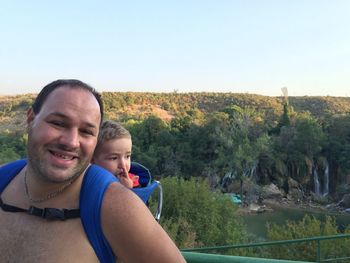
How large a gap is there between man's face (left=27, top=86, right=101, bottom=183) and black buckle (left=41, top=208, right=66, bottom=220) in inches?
3.8

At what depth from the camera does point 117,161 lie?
1.98m

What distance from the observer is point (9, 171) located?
61.7 inches

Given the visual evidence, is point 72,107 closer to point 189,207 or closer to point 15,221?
point 15,221

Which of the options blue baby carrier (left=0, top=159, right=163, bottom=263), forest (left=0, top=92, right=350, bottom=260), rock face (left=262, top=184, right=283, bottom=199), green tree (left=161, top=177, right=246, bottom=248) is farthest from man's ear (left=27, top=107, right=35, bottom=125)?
rock face (left=262, top=184, right=283, bottom=199)

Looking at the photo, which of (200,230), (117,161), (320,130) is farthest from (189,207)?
(320,130)

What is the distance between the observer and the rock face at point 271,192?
5047 cm

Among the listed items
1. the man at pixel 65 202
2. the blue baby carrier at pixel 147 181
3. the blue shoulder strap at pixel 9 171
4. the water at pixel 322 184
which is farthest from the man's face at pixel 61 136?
the water at pixel 322 184

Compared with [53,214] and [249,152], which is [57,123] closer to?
[53,214]

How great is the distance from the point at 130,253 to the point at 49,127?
467mm

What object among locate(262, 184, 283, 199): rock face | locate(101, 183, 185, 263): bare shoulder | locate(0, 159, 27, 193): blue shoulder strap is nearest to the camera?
locate(101, 183, 185, 263): bare shoulder

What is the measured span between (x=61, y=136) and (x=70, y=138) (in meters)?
0.03

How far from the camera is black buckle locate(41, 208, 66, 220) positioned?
4.13ft

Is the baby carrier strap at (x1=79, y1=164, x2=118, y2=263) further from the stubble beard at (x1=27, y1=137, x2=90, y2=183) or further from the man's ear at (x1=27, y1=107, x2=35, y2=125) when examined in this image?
the man's ear at (x1=27, y1=107, x2=35, y2=125)

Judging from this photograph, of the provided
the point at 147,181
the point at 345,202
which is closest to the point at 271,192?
the point at 345,202
